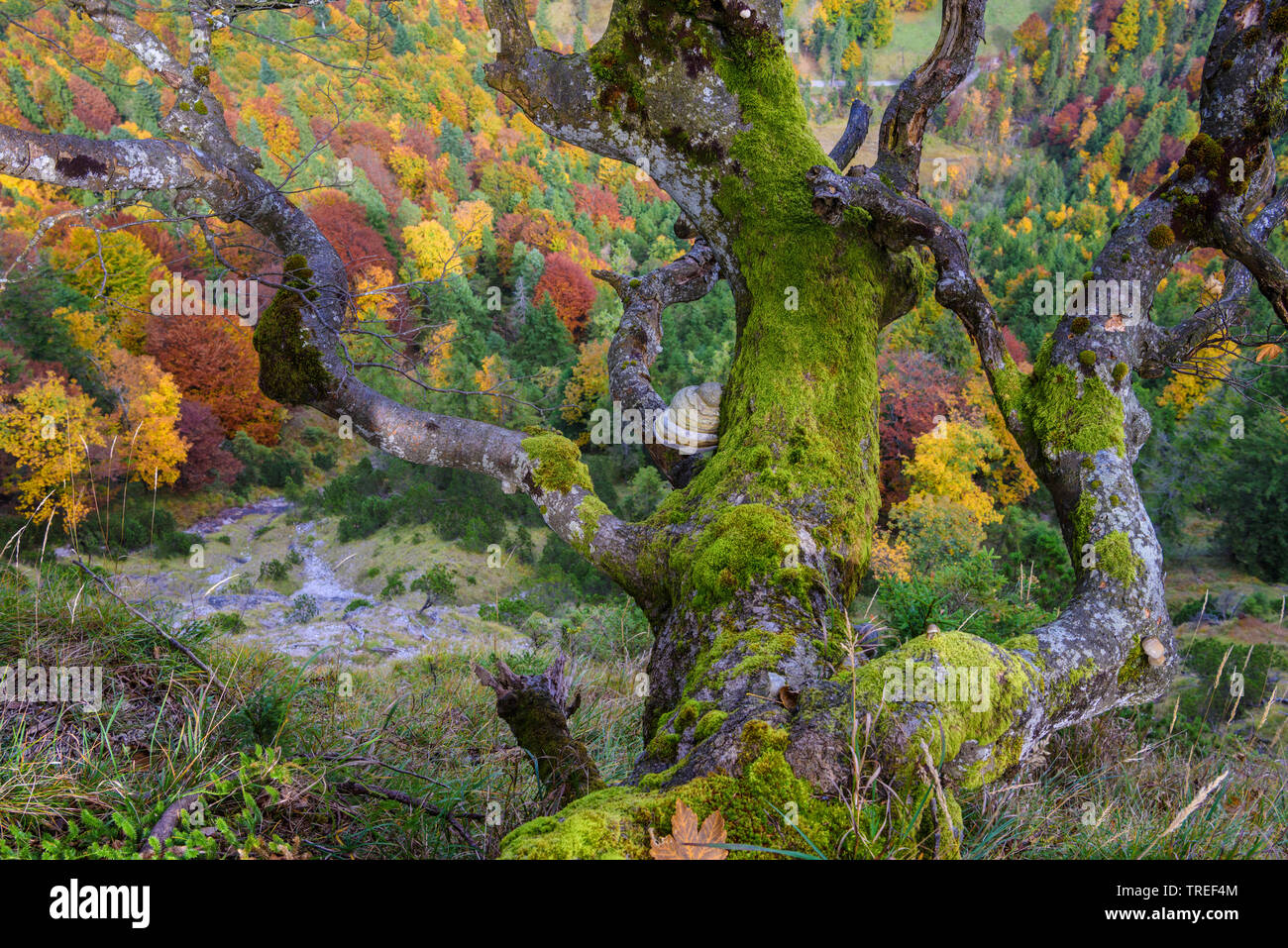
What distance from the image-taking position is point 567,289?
110 feet

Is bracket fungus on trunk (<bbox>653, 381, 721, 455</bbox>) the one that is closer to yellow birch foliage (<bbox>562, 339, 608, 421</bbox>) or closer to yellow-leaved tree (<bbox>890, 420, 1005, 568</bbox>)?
yellow-leaved tree (<bbox>890, 420, 1005, 568</bbox>)

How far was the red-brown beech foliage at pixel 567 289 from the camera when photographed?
33406mm

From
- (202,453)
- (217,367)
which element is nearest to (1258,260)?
(202,453)

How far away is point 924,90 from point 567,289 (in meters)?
30.3

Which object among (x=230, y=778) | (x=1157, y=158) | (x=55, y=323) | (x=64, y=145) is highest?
(x=1157, y=158)

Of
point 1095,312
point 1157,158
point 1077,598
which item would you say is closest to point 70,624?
point 1077,598

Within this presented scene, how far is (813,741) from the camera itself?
1884mm

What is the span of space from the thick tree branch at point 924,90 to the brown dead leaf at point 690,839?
163 inches

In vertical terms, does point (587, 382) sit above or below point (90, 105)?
below

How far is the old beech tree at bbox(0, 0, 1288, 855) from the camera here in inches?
78.0

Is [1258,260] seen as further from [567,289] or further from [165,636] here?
[567,289]

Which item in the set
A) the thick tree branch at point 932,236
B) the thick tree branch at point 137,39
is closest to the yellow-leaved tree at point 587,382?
the thick tree branch at point 137,39

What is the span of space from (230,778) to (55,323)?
2491cm
